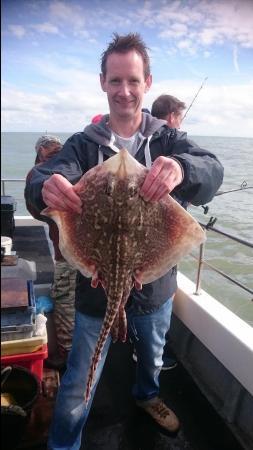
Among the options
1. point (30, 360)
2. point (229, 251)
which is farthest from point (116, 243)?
point (229, 251)

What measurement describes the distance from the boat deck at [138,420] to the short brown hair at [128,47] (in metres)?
2.83

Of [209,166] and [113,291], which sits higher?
[209,166]

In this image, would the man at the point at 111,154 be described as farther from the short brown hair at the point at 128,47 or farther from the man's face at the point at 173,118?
the man's face at the point at 173,118

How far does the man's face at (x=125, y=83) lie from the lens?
2365 mm

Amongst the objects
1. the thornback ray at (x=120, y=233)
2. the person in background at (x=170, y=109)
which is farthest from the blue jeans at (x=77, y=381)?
the person in background at (x=170, y=109)

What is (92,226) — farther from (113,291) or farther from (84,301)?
(84,301)

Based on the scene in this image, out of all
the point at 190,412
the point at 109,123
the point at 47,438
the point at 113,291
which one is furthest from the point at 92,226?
the point at 190,412

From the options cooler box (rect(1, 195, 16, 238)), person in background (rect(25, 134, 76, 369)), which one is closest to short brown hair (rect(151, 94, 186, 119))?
person in background (rect(25, 134, 76, 369))

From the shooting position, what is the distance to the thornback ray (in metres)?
1.80

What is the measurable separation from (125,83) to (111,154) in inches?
18.3

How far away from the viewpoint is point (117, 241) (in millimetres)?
1866

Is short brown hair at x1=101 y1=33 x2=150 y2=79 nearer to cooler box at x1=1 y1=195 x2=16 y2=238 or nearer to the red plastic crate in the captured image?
cooler box at x1=1 y1=195 x2=16 y2=238

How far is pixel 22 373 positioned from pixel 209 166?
6.76 ft

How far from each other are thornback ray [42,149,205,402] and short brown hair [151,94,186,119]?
10.2 feet
